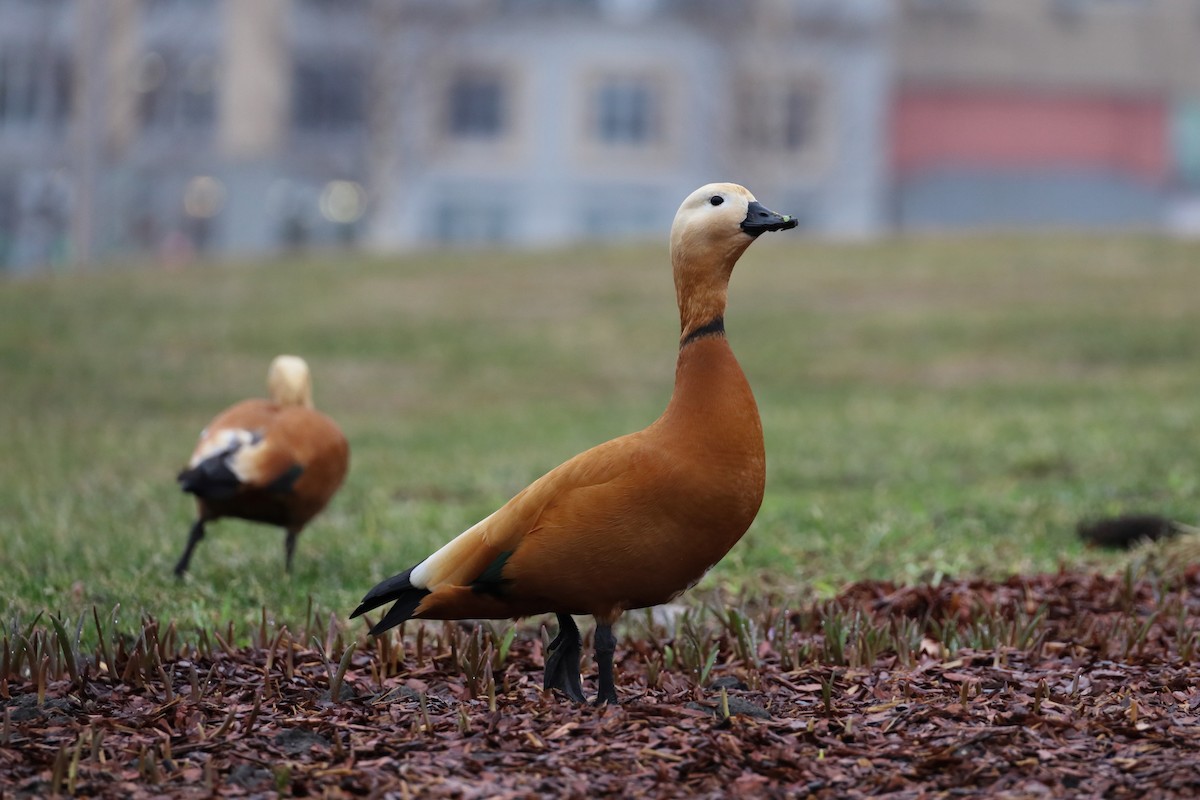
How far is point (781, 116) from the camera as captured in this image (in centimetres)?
4209

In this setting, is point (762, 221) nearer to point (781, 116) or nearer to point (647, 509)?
point (647, 509)

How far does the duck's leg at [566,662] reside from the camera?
4.32 m

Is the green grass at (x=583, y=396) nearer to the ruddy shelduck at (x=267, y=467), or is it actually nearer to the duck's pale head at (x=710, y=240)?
the ruddy shelduck at (x=267, y=467)

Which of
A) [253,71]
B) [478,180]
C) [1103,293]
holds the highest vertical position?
[253,71]

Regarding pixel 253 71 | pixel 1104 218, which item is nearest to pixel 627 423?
pixel 253 71

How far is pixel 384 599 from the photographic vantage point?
13.9 feet

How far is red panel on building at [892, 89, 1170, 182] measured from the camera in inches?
1791

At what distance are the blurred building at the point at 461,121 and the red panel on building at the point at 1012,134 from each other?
2.05 m

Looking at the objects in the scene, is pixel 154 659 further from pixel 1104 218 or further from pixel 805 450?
pixel 1104 218

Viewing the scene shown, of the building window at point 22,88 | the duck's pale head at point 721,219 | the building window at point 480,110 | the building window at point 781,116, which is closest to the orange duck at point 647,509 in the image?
the duck's pale head at point 721,219

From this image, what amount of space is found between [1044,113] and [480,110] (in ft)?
54.6

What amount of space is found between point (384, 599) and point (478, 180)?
39.5 m

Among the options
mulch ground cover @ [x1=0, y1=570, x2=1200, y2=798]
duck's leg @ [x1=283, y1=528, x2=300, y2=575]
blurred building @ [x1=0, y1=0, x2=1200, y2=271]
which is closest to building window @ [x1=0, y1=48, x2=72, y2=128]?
blurred building @ [x1=0, y1=0, x2=1200, y2=271]

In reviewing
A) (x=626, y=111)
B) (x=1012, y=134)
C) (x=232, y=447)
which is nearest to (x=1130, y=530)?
(x=232, y=447)
